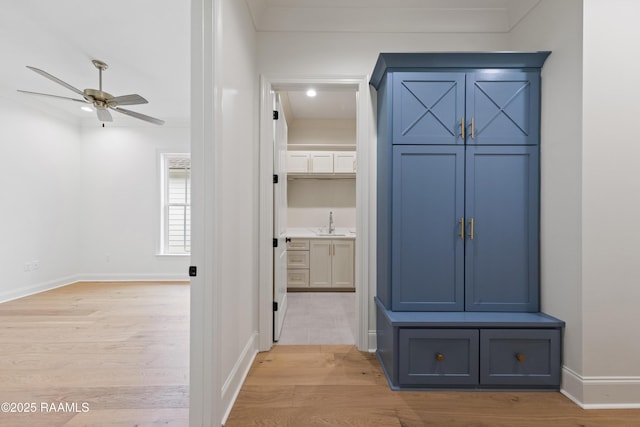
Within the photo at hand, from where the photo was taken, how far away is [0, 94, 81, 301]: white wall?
3.94 metres

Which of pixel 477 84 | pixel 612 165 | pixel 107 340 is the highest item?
pixel 477 84

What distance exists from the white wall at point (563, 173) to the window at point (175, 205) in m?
5.13

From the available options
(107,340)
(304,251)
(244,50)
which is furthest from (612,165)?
(107,340)

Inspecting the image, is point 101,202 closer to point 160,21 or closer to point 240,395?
point 160,21

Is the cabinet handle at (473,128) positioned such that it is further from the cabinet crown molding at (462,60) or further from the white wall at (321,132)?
the white wall at (321,132)

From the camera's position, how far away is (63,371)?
2.13 m

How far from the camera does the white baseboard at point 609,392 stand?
5.66 ft

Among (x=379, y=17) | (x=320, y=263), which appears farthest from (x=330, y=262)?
(x=379, y=17)

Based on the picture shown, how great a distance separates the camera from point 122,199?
5.05 metres

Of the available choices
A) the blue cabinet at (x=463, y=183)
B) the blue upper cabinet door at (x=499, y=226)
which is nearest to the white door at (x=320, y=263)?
the blue cabinet at (x=463, y=183)

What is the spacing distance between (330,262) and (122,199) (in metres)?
3.87

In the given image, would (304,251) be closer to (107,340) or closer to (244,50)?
(107,340)

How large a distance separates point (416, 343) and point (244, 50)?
241 cm

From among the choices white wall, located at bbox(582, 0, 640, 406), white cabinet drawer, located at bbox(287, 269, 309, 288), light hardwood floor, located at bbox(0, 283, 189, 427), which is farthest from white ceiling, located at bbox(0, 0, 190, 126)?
white cabinet drawer, located at bbox(287, 269, 309, 288)
